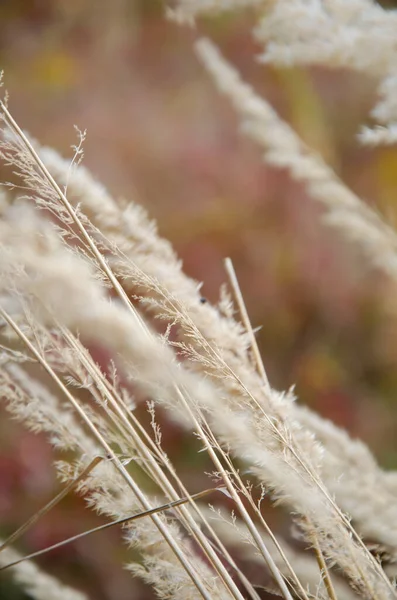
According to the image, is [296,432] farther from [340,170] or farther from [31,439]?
[340,170]

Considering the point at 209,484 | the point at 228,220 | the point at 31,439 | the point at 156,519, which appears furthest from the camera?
the point at 228,220

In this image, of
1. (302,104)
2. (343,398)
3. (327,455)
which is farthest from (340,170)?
(327,455)

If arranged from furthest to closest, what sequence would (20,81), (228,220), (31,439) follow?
(20,81)
(228,220)
(31,439)

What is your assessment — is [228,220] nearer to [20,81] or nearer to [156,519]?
[20,81]

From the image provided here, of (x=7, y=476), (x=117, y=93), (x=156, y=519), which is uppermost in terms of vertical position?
(x=117, y=93)

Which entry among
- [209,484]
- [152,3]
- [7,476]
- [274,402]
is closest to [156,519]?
[274,402]

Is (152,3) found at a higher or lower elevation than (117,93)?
higher

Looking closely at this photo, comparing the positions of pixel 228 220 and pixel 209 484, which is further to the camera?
pixel 228 220
